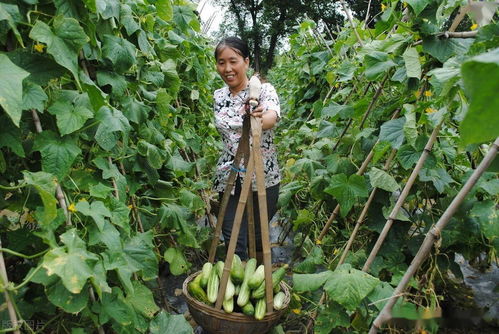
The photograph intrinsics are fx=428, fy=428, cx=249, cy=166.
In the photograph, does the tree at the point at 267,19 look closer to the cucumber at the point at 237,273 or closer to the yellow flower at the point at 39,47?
the cucumber at the point at 237,273

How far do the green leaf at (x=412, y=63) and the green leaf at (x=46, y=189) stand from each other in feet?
4.72

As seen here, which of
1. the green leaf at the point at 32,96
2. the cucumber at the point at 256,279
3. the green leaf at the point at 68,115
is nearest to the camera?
the green leaf at the point at 32,96

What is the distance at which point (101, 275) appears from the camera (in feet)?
4.65

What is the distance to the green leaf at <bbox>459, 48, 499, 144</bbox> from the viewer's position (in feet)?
0.87

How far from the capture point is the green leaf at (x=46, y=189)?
125 cm

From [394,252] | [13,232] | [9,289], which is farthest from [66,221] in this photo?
[394,252]

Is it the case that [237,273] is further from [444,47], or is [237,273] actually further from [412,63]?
[444,47]

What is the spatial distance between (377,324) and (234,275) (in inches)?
44.4

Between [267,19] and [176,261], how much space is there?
31.9 meters

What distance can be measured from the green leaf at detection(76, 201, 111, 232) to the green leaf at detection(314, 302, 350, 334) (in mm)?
1085

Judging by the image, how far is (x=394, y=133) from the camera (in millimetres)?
1963

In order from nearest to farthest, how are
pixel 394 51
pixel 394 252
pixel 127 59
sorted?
pixel 127 59 → pixel 394 51 → pixel 394 252

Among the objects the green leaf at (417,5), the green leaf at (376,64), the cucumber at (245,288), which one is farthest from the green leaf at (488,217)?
the cucumber at (245,288)

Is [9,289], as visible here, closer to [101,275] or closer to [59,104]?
[101,275]
